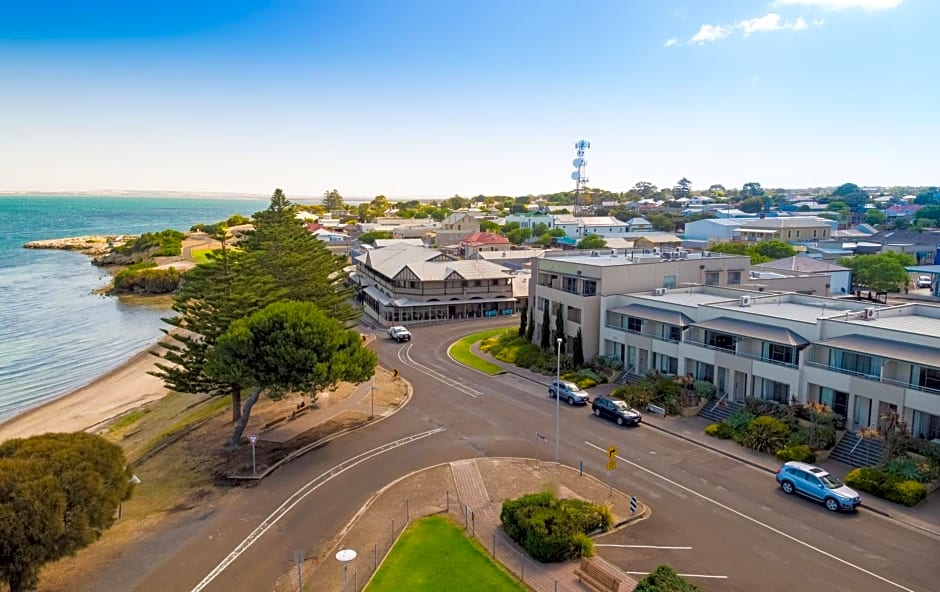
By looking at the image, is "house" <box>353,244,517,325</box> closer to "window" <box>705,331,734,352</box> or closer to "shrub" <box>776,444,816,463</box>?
"window" <box>705,331,734,352</box>

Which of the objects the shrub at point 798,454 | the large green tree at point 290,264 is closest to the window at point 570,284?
the large green tree at point 290,264

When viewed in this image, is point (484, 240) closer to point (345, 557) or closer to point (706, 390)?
point (706, 390)

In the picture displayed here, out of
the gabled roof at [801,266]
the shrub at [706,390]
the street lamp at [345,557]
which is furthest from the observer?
the gabled roof at [801,266]

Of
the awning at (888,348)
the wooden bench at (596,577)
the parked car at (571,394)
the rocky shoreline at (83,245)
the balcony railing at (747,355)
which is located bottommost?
the parked car at (571,394)

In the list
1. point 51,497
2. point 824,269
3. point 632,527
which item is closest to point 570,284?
point 632,527

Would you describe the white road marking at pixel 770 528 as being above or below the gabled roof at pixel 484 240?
below

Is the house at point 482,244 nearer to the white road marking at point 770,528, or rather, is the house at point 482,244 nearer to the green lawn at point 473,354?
the green lawn at point 473,354

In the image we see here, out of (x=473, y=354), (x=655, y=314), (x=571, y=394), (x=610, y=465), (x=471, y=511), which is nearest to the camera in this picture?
(x=471, y=511)
